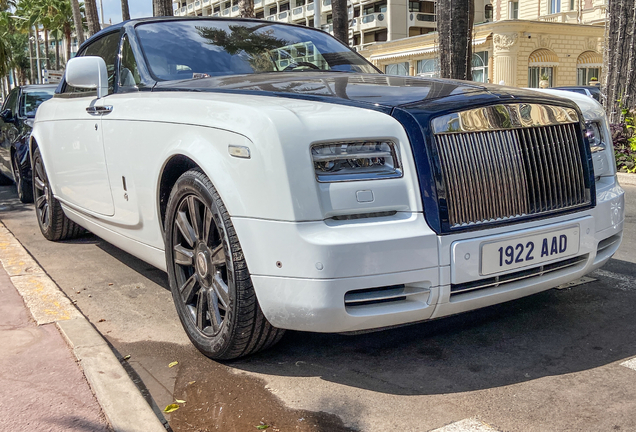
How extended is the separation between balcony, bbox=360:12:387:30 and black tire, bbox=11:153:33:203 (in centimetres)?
5101

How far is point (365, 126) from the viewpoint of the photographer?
8.36 feet

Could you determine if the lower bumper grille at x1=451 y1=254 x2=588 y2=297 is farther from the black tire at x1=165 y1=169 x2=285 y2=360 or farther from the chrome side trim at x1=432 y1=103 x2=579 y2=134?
the black tire at x1=165 y1=169 x2=285 y2=360

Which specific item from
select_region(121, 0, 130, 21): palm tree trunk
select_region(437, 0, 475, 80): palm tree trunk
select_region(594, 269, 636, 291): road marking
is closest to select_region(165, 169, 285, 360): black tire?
select_region(594, 269, 636, 291): road marking

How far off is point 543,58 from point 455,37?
2785cm

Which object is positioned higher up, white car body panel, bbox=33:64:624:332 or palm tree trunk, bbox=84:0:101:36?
palm tree trunk, bbox=84:0:101:36

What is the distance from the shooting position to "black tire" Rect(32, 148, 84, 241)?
5.59 meters

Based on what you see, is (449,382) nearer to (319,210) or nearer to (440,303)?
(440,303)

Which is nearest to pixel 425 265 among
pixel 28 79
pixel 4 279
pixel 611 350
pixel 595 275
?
pixel 611 350

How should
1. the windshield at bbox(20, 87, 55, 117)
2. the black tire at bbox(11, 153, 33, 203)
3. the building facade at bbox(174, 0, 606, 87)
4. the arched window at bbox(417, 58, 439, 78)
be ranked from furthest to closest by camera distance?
the arched window at bbox(417, 58, 439, 78) < the building facade at bbox(174, 0, 606, 87) < the windshield at bbox(20, 87, 55, 117) < the black tire at bbox(11, 153, 33, 203)

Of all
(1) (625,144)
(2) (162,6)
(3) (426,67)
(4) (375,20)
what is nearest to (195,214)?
(1) (625,144)

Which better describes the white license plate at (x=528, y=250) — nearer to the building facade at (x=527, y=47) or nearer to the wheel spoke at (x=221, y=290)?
the wheel spoke at (x=221, y=290)

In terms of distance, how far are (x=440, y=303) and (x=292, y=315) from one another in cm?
58

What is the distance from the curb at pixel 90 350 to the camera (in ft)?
8.11

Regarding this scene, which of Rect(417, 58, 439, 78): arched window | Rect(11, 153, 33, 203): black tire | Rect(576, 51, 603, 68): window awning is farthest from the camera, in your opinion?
Rect(417, 58, 439, 78): arched window
